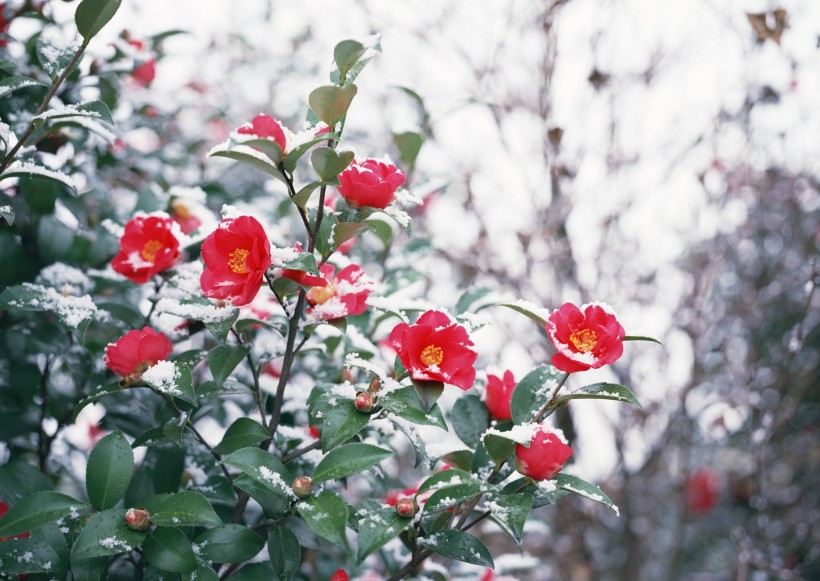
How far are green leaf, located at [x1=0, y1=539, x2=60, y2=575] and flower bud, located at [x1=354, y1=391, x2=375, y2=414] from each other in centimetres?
42

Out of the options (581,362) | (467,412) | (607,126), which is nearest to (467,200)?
(607,126)

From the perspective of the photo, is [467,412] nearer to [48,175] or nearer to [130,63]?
[48,175]

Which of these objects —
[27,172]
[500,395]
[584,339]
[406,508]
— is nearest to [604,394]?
[584,339]

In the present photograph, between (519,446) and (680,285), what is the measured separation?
1843 mm

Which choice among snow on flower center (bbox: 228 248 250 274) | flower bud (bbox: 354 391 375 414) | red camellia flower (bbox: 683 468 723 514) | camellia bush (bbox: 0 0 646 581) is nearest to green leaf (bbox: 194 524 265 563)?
camellia bush (bbox: 0 0 646 581)

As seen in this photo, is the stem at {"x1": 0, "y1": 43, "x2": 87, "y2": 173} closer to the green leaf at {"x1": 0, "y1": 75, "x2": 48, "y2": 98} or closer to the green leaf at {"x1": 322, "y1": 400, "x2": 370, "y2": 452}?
the green leaf at {"x1": 0, "y1": 75, "x2": 48, "y2": 98}

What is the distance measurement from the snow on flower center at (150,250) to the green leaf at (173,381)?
24 cm

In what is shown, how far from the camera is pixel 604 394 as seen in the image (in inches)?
33.2

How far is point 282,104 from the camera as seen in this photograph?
8.73 feet

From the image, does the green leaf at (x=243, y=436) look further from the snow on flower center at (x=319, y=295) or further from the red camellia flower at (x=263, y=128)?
the red camellia flower at (x=263, y=128)

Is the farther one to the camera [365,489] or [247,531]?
[365,489]

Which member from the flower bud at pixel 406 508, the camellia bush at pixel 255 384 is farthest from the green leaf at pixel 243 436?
the flower bud at pixel 406 508

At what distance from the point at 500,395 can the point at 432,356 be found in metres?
0.23

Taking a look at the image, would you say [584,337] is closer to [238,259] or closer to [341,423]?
[341,423]
